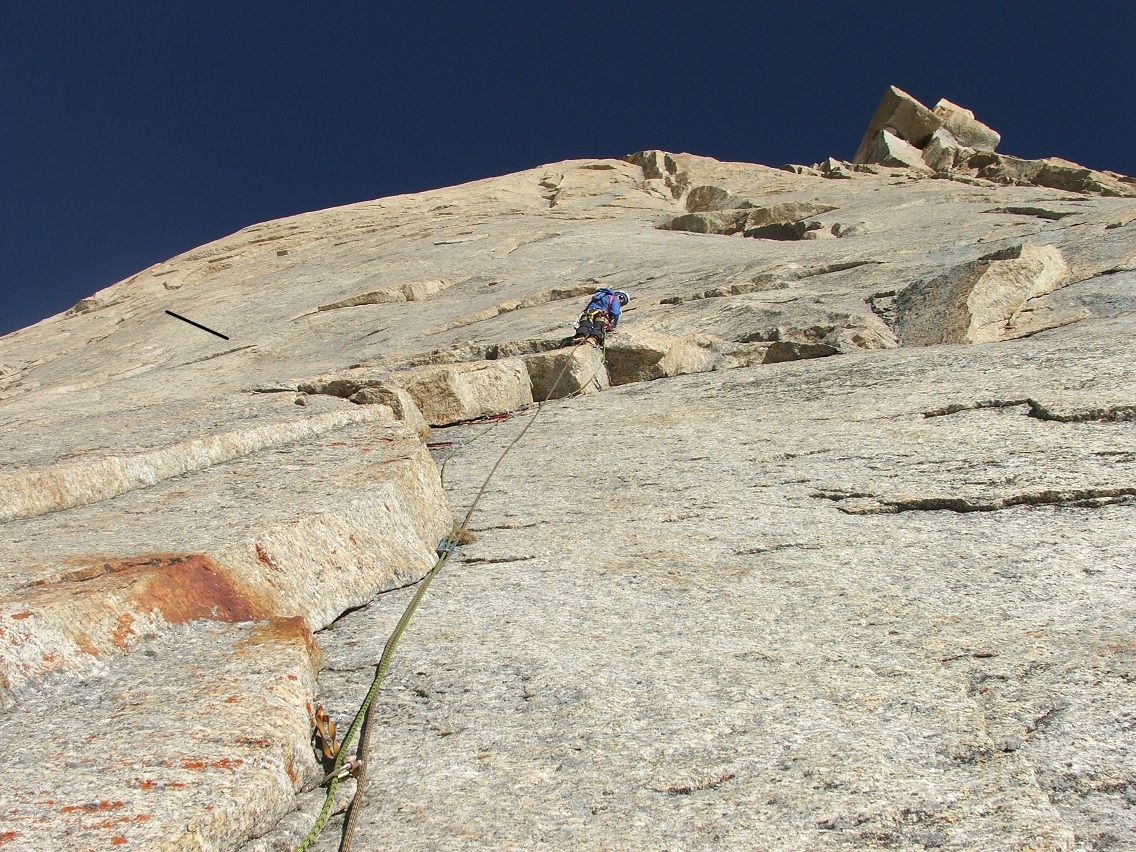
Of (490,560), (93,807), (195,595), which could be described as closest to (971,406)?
(490,560)

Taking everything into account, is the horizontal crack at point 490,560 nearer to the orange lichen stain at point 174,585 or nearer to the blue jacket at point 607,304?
the orange lichen stain at point 174,585

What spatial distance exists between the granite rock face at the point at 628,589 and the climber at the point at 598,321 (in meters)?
0.31

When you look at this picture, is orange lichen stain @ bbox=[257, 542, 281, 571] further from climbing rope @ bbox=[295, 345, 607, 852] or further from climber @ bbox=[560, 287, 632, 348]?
climber @ bbox=[560, 287, 632, 348]

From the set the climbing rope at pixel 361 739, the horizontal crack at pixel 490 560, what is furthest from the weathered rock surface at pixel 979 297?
the climbing rope at pixel 361 739

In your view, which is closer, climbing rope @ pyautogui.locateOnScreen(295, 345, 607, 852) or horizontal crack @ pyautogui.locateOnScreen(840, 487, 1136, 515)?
climbing rope @ pyautogui.locateOnScreen(295, 345, 607, 852)

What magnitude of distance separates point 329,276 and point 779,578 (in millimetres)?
15747

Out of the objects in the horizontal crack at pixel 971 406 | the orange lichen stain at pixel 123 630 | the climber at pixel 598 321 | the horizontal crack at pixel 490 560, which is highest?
the climber at pixel 598 321

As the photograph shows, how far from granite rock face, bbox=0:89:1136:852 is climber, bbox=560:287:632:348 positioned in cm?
31

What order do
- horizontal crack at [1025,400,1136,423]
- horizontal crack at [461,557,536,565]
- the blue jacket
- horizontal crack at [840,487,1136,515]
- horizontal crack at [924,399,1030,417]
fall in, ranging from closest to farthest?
horizontal crack at [840,487,1136,515] → horizontal crack at [461,557,536,565] → horizontal crack at [1025,400,1136,423] → horizontal crack at [924,399,1030,417] → the blue jacket

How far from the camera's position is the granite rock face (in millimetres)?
2449

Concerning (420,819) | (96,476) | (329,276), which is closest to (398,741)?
(420,819)

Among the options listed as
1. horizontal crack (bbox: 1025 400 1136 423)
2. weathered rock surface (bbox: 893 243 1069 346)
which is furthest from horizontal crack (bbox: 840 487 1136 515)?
weathered rock surface (bbox: 893 243 1069 346)

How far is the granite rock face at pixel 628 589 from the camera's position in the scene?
245 centimetres

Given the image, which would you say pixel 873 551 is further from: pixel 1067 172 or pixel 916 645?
pixel 1067 172
